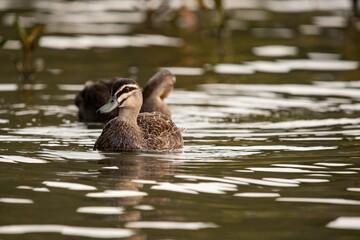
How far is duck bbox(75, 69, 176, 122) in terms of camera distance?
16.3m

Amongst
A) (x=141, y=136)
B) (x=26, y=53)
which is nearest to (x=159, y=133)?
(x=141, y=136)

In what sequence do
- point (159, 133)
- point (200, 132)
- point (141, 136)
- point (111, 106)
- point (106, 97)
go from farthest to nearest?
point (106, 97), point (200, 132), point (159, 133), point (141, 136), point (111, 106)

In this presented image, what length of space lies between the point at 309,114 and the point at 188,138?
3.06 meters

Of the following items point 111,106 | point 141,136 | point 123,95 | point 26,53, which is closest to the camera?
point 111,106

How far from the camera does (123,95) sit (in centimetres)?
1305

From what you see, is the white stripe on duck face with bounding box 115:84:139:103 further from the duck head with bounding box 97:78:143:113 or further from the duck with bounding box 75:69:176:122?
the duck with bounding box 75:69:176:122

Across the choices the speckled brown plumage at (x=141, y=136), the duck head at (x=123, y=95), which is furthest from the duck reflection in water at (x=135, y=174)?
the duck head at (x=123, y=95)

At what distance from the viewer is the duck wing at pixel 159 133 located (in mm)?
13258

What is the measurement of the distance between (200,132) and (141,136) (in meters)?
2.02

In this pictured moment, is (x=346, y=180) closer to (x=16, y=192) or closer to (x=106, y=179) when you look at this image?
(x=106, y=179)

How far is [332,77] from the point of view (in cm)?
2036

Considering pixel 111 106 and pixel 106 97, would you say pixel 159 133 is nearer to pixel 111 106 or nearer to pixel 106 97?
pixel 111 106

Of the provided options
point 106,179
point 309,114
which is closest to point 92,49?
point 309,114

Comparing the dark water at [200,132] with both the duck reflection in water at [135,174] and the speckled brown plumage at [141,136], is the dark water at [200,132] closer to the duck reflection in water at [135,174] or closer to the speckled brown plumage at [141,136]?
Answer: the duck reflection in water at [135,174]
